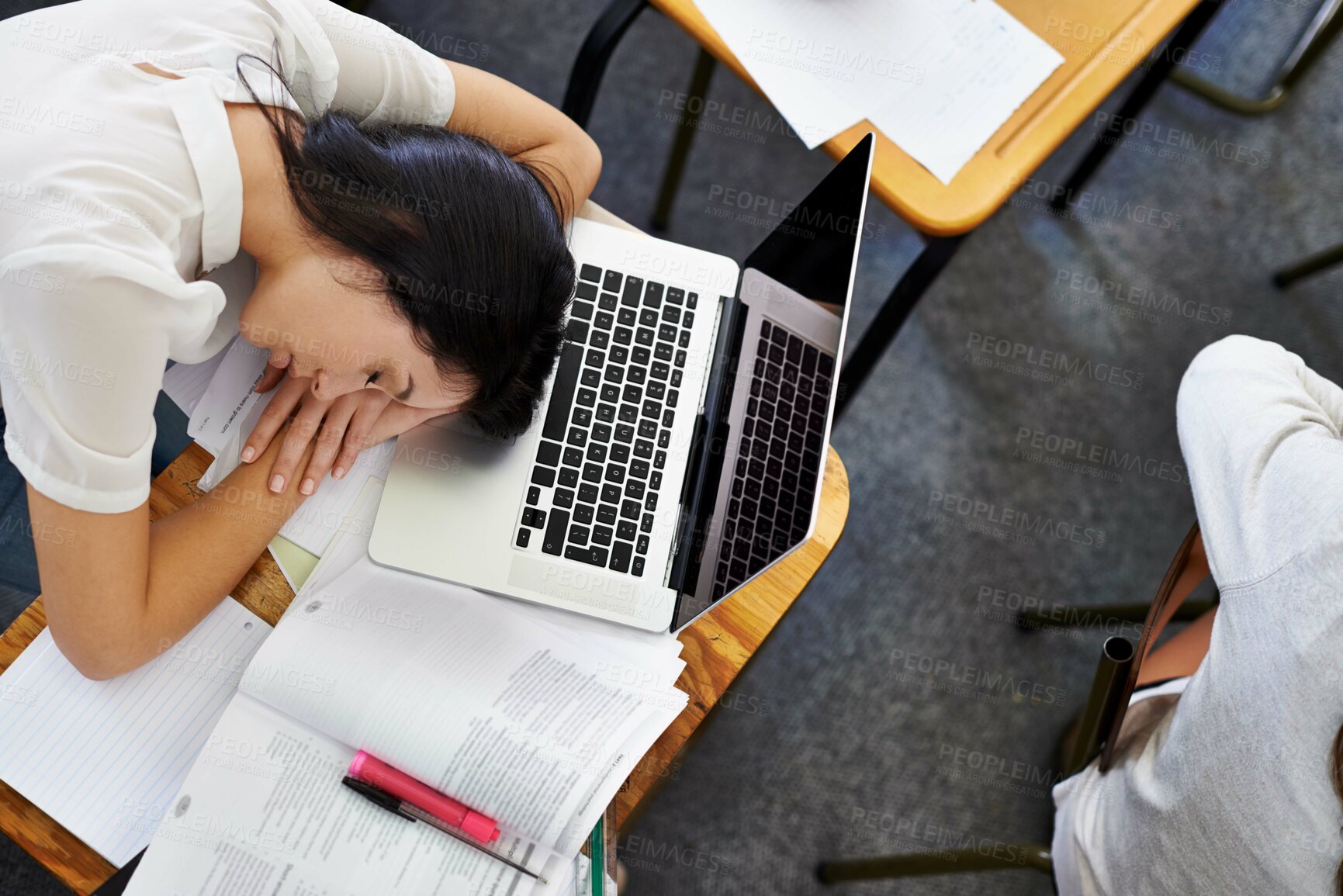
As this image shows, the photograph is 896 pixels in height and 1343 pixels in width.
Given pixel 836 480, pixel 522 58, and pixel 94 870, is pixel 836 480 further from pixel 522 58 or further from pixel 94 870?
pixel 522 58

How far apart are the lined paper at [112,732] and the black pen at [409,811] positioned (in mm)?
156

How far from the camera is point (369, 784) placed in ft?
2.58

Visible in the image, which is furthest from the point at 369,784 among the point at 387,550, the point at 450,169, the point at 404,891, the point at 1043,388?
the point at 1043,388

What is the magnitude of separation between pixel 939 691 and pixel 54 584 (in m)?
1.41

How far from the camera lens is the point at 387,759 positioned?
79cm

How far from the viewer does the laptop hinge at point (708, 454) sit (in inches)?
36.6

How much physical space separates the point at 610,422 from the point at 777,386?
177 mm
